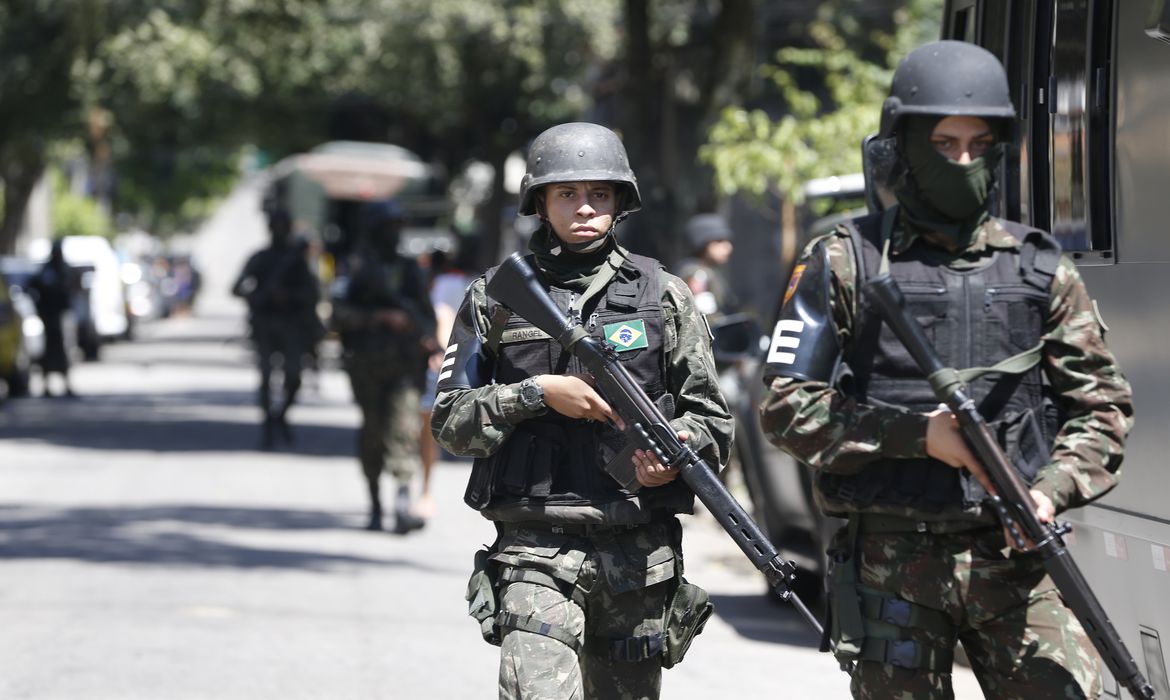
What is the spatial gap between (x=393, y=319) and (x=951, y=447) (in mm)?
7756

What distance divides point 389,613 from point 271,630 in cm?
71

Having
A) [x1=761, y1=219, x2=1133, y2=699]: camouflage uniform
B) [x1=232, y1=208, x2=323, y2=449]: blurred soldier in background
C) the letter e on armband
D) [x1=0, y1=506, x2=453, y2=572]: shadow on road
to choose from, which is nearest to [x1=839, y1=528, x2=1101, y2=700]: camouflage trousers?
[x1=761, y1=219, x2=1133, y2=699]: camouflage uniform

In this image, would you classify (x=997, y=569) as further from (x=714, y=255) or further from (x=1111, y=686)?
(x=714, y=255)

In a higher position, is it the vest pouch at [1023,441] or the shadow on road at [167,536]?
the vest pouch at [1023,441]

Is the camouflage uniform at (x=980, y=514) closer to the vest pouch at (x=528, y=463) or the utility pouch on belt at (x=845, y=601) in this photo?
the utility pouch on belt at (x=845, y=601)

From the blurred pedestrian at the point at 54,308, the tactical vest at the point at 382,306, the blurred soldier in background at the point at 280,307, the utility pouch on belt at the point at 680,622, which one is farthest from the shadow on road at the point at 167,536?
the blurred pedestrian at the point at 54,308

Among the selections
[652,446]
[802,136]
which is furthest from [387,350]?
[652,446]

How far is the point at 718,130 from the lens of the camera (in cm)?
1483

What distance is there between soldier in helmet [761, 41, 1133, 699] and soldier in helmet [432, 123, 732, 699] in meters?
0.54

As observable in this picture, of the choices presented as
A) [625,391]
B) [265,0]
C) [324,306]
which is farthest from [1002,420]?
[324,306]

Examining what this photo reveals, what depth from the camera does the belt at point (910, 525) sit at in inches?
153

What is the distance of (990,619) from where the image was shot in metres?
3.86

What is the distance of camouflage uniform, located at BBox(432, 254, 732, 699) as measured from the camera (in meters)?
4.38

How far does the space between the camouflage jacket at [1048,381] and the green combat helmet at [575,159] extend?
2.22ft
